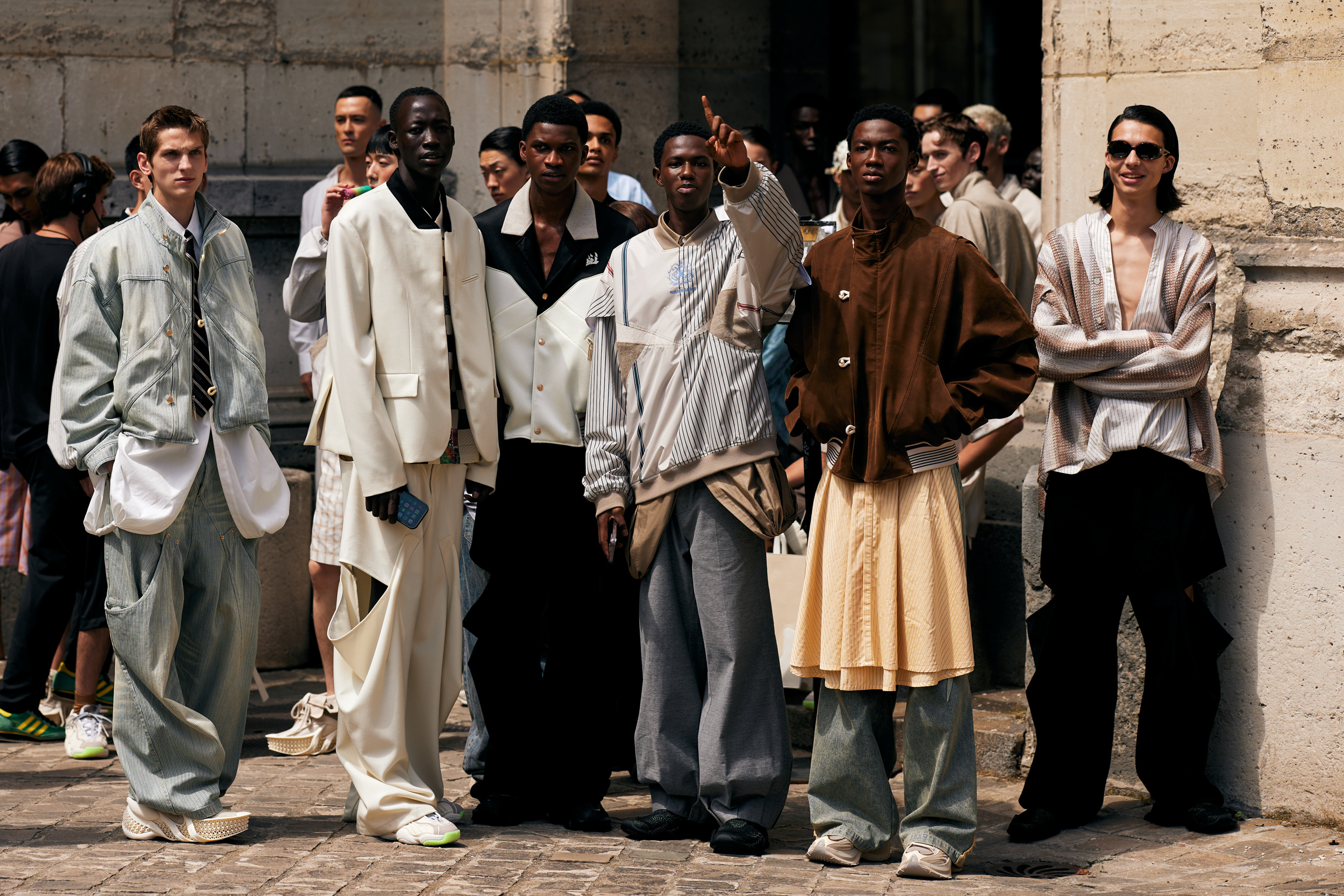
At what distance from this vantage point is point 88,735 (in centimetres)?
648

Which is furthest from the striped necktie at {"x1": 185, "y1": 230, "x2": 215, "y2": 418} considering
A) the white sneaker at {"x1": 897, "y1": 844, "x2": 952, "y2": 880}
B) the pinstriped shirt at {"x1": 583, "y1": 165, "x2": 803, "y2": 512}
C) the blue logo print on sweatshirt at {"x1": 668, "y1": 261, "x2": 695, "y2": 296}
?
the white sneaker at {"x1": 897, "y1": 844, "x2": 952, "y2": 880}

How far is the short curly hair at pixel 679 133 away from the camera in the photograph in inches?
205

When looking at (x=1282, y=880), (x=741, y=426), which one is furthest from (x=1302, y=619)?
(x=741, y=426)

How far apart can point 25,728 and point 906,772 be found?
11.7 feet

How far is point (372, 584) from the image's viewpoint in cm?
539

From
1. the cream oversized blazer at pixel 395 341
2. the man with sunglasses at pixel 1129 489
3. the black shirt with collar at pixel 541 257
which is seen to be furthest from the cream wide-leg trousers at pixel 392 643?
the man with sunglasses at pixel 1129 489

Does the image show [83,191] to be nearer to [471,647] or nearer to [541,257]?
[541,257]

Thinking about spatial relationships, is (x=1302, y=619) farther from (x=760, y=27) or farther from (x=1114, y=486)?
(x=760, y=27)

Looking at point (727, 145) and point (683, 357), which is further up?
point (727, 145)

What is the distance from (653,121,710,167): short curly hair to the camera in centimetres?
521

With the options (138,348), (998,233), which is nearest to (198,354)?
(138,348)

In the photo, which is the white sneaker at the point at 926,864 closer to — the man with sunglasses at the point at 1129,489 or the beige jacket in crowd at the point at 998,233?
the man with sunglasses at the point at 1129,489

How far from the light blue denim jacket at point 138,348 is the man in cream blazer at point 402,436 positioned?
34 centimetres

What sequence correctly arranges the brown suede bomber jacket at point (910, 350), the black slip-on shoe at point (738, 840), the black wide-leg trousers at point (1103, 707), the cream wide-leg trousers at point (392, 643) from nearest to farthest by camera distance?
the brown suede bomber jacket at point (910, 350) < the black slip-on shoe at point (738, 840) < the cream wide-leg trousers at point (392, 643) < the black wide-leg trousers at point (1103, 707)
